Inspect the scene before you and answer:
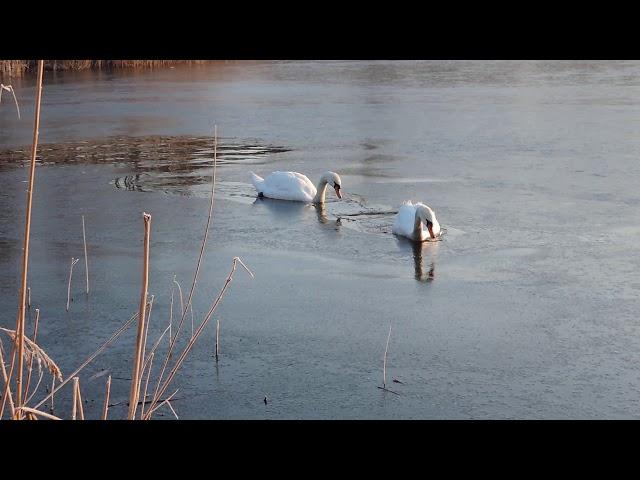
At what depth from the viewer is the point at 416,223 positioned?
738cm

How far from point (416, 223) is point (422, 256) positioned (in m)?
0.41

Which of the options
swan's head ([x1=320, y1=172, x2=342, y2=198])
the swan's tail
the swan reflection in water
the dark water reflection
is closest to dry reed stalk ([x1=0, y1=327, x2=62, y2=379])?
the swan reflection in water

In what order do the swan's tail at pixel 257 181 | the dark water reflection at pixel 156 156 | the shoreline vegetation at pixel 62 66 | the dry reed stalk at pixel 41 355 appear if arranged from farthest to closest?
the shoreline vegetation at pixel 62 66, the dark water reflection at pixel 156 156, the swan's tail at pixel 257 181, the dry reed stalk at pixel 41 355

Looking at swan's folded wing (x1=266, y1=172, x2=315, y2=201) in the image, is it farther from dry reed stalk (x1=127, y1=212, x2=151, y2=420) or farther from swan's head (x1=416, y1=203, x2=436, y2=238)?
dry reed stalk (x1=127, y1=212, x2=151, y2=420)

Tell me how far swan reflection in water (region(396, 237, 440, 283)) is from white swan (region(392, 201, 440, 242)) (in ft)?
0.21

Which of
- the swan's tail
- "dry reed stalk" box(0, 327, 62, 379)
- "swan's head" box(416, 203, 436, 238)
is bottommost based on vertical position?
the swan's tail

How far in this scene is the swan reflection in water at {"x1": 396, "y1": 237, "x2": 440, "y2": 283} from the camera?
6.55 m

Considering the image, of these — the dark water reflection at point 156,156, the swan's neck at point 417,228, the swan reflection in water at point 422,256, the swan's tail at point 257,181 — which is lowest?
the dark water reflection at point 156,156

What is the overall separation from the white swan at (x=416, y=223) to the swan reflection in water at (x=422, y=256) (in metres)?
0.06

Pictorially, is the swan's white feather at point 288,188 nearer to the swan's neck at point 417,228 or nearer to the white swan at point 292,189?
the white swan at point 292,189

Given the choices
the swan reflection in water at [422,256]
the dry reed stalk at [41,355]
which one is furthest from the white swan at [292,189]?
the dry reed stalk at [41,355]

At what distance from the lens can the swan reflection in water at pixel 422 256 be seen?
6.55 meters

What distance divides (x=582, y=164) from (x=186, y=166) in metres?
4.89
